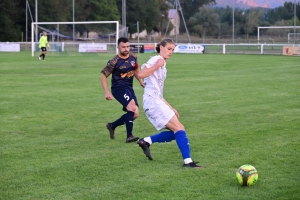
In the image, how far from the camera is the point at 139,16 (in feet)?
284

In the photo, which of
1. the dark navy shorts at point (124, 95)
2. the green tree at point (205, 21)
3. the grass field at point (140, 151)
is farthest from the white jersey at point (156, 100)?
the green tree at point (205, 21)

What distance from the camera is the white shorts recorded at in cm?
766

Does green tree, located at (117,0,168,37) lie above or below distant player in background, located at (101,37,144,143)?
above

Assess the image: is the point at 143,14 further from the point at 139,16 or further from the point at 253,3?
the point at 253,3

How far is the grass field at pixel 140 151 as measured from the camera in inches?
257

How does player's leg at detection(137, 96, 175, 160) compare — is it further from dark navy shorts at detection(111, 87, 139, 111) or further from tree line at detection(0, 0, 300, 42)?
tree line at detection(0, 0, 300, 42)

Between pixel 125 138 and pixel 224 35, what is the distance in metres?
68.4

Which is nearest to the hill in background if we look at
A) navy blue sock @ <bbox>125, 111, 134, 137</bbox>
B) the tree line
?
the tree line

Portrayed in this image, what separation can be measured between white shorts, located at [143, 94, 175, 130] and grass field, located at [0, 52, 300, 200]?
1.95 feet

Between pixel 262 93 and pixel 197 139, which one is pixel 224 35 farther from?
pixel 197 139

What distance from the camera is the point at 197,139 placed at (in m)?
9.70

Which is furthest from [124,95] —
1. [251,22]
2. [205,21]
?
[205,21]

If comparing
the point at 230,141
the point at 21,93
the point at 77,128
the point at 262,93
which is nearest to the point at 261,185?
the point at 230,141

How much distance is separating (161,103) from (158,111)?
0.13 meters
